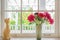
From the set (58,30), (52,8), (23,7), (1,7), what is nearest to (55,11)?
(52,8)

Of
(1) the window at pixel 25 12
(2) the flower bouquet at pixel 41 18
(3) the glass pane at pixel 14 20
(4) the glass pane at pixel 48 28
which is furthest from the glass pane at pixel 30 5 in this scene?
(2) the flower bouquet at pixel 41 18

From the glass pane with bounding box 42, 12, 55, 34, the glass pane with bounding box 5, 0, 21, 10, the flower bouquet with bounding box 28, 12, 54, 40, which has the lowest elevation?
the glass pane with bounding box 42, 12, 55, 34

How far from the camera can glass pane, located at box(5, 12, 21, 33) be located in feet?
8.74

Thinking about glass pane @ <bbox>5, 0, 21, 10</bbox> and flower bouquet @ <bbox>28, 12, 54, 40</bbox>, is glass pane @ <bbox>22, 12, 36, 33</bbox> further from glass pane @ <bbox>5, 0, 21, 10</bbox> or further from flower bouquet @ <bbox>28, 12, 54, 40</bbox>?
flower bouquet @ <bbox>28, 12, 54, 40</bbox>

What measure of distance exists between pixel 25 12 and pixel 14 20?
0.70 ft

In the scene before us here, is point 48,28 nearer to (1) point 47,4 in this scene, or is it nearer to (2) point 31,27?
(2) point 31,27

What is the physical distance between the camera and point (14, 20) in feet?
8.77

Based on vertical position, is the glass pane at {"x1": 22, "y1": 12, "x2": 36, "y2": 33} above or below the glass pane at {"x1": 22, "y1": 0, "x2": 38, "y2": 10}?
below

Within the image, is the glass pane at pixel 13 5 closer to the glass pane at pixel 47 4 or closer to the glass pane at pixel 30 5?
the glass pane at pixel 30 5

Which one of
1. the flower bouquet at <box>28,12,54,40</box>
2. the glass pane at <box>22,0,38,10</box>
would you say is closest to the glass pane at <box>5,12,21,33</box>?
the glass pane at <box>22,0,38,10</box>

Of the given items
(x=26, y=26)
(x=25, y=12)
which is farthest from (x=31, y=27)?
(x=25, y=12)

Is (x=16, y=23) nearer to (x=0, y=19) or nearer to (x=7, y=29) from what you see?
(x=0, y=19)

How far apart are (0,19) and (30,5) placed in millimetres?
519

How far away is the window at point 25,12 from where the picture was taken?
2.66m
